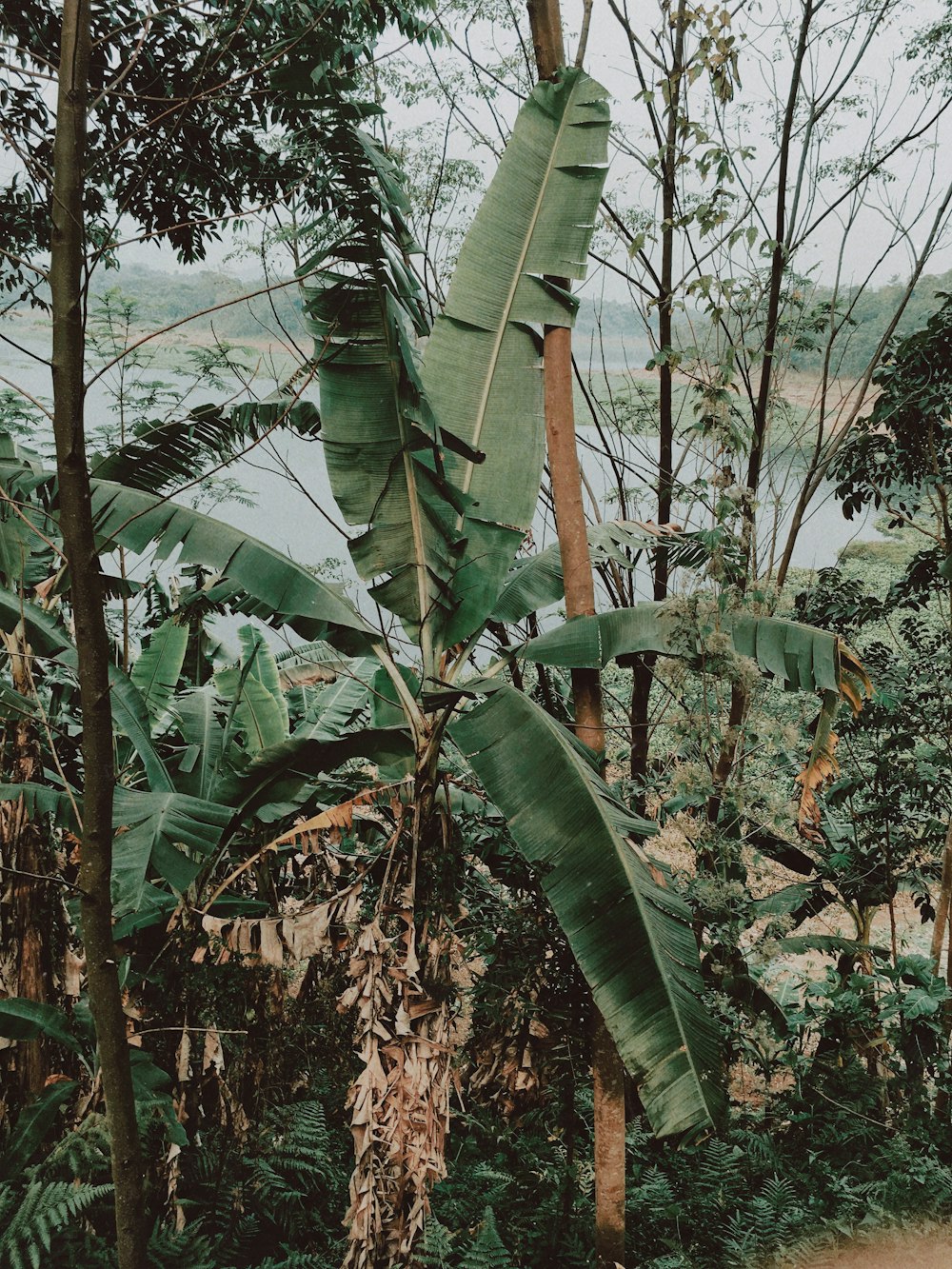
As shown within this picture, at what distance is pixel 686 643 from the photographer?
297 cm

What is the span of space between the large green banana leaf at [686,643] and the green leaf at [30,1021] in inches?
75.4

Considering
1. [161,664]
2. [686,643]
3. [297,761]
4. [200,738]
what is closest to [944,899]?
[686,643]

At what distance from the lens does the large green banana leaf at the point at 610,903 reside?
2.07 metres

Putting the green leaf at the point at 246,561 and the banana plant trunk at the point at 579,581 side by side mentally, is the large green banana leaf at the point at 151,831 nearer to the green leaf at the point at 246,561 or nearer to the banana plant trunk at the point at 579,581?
the green leaf at the point at 246,561

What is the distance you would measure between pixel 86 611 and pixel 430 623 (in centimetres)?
161

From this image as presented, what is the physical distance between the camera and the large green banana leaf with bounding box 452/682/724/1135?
2070 millimetres

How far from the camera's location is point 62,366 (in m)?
1.66

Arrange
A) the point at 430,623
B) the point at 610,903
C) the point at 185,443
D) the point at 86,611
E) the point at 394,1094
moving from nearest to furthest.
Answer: the point at 86,611
the point at 610,903
the point at 394,1094
the point at 430,623
the point at 185,443

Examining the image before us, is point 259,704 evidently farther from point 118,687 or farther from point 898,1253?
point 898,1253

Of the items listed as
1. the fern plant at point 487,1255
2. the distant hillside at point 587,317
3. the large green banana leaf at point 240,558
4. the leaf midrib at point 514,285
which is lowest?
the fern plant at point 487,1255

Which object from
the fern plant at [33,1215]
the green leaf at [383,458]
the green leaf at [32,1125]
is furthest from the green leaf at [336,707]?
the fern plant at [33,1215]

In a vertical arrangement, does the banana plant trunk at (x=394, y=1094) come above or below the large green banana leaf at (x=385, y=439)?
below

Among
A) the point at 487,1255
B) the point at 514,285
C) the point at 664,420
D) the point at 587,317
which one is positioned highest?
the point at 587,317

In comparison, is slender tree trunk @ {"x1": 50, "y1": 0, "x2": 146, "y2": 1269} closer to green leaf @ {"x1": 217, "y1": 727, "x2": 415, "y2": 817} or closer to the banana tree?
the banana tree
